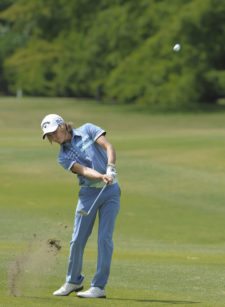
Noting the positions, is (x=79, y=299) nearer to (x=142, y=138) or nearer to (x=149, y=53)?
(x=142, y=138)

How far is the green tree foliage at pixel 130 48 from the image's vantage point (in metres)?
50.3

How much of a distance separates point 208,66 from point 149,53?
3122 millimetres

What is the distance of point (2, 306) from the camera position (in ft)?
26.5

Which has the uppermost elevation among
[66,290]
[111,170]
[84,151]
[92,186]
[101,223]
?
[84,151]

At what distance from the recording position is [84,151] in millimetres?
8688

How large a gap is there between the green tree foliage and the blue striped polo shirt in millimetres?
40392

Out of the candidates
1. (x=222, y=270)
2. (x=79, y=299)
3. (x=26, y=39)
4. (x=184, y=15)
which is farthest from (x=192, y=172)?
(x=26, y=39)

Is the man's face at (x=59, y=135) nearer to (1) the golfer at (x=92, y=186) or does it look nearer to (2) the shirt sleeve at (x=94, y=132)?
(1) the golfer at (x=92, y=186)

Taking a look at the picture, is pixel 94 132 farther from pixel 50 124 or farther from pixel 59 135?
pixel 50 124

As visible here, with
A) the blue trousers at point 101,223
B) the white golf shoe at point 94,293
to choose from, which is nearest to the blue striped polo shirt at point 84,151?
the blue trousers at point 101,223

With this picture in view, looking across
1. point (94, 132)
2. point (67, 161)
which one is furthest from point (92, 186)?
point (94, 132)

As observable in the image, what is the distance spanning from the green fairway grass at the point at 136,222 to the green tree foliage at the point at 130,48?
8051 millimetres

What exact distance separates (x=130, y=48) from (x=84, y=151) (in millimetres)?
46153

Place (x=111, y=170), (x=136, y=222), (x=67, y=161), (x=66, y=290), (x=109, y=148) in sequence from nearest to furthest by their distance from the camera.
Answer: (x=111, y=170), (x=109, y=148), (x=67, y=161), (x=66, y=290), (x=136, y=222)
